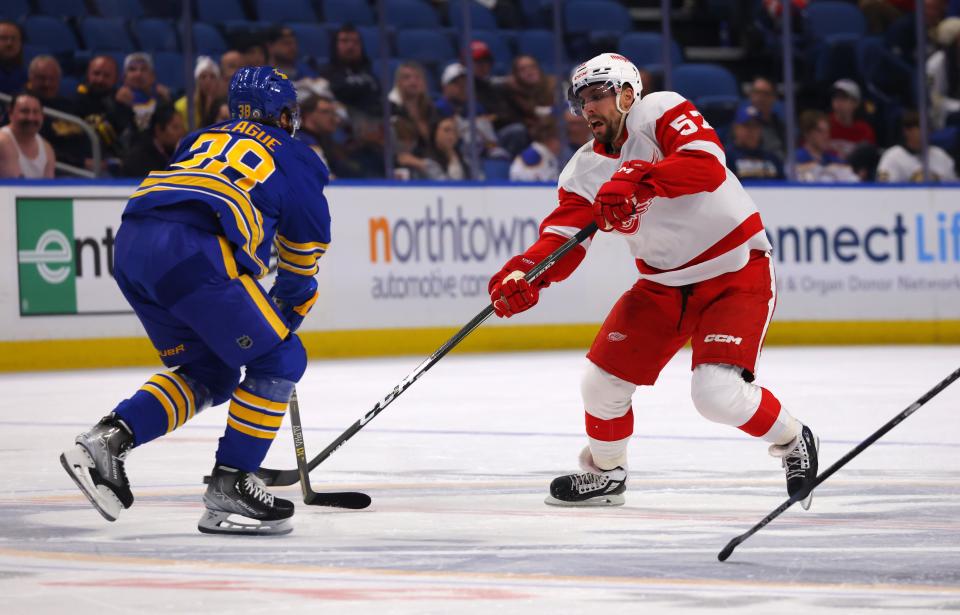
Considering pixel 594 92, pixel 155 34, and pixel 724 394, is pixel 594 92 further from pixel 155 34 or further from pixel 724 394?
pixel 155 34

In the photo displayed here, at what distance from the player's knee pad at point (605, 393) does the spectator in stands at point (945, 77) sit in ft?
24.6

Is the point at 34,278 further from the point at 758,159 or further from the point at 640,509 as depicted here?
the point at 640,509

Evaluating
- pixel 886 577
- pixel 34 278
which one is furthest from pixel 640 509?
pixel 34 278

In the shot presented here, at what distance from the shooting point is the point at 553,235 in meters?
3.89

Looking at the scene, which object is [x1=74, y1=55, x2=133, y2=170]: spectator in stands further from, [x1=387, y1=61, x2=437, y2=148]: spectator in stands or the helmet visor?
the helmet visor

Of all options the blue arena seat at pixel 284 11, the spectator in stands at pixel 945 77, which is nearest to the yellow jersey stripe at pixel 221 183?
the blue arena seat at pixel 284 11

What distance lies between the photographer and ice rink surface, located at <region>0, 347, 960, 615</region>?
102 inches

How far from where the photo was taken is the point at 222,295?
10.6 ft

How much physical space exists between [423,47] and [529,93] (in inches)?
33.0

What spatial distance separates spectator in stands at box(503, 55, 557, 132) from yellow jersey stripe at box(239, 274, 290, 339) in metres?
6.88

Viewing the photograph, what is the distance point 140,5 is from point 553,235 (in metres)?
5.98

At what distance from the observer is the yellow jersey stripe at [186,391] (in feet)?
11.1

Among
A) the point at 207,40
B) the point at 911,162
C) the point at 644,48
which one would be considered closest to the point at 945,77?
the point at 911,162

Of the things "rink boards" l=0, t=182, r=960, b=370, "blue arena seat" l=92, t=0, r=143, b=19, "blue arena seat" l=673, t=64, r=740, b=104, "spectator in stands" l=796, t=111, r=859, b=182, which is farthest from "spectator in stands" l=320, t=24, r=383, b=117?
"spectator in stands" l=796, t=111, r=859, b=182
